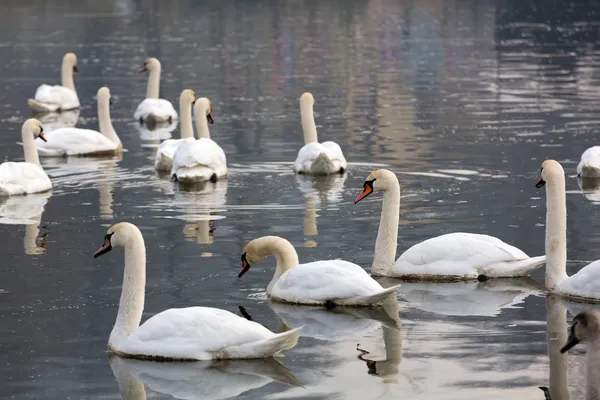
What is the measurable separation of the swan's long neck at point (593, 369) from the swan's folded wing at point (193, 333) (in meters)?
2.88

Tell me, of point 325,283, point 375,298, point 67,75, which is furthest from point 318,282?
point 67,75

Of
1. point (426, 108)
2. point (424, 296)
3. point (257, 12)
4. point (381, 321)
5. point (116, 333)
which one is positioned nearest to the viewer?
point (116, 333)

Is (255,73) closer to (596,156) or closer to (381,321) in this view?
(596,156)

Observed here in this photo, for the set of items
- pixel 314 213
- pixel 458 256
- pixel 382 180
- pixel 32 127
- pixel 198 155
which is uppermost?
pixel 32 127

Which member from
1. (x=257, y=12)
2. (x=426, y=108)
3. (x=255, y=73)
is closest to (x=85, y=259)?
(x=426, y=108)

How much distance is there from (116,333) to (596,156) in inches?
418

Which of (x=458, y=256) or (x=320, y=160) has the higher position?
(x=320, y=160)

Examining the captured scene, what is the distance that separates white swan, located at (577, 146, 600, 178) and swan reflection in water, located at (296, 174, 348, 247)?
3464mm

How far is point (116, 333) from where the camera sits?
1134 cm

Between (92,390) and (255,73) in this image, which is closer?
(92,390)

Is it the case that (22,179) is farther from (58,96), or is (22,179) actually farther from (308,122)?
(58,96)

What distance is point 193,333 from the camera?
10.9 m

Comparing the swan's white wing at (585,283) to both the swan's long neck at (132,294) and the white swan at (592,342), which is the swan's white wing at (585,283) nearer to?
the white swan at (592,342)

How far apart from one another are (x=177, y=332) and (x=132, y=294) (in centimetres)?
58
